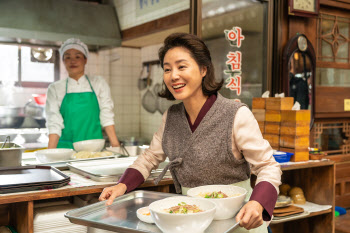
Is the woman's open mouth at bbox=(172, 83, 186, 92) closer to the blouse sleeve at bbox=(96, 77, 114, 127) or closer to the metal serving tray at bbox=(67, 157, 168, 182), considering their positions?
the metal serving tray at bbox=(67, 157, 168, 182)

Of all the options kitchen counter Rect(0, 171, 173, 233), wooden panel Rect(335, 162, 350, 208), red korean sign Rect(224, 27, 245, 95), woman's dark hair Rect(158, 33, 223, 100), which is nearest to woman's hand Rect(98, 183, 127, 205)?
kitchen counter Rect(0, 171, 173, 233)

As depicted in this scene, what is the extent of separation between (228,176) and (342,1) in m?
3.55

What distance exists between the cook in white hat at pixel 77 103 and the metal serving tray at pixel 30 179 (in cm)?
119

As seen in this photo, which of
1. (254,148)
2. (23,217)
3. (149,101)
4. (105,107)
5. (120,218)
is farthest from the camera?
(149,101)

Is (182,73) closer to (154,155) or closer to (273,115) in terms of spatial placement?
(154,155)

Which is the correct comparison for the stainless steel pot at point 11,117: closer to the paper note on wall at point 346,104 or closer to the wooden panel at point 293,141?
the wooden panel at point 293,141

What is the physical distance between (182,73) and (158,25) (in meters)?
2.91

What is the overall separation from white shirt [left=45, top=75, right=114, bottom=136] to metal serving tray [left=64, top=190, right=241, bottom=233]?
6.00ft

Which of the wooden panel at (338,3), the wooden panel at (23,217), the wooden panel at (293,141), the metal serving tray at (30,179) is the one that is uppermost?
the wooden panel at (338,3)

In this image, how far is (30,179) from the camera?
2139 mm

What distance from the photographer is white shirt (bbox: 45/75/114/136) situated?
11.7ft

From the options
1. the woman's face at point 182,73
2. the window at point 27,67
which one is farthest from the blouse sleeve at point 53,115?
the woman's face at point 182,73

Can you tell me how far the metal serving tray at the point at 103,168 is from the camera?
231cm

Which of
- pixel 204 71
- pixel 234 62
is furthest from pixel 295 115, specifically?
pixel 204 71
